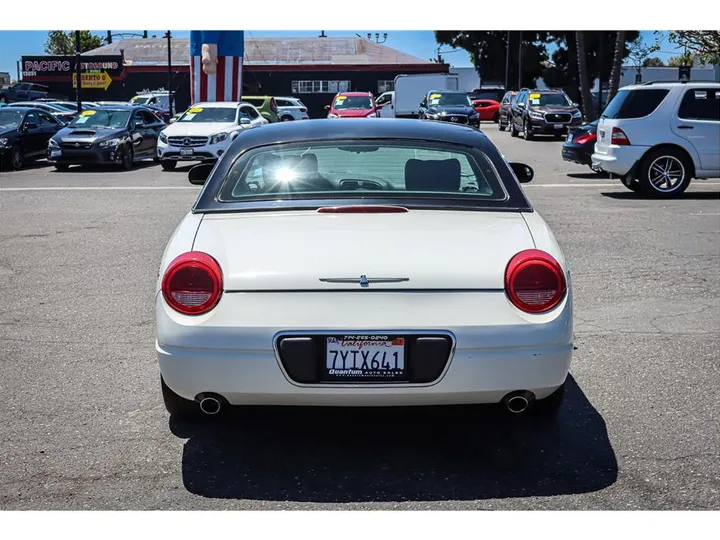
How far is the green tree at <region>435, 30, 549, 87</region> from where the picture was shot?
66.8m

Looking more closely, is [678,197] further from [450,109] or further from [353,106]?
[353,106]

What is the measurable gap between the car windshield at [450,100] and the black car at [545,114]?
246 centimetres

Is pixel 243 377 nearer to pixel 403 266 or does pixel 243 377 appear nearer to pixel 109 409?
pixel 403 266

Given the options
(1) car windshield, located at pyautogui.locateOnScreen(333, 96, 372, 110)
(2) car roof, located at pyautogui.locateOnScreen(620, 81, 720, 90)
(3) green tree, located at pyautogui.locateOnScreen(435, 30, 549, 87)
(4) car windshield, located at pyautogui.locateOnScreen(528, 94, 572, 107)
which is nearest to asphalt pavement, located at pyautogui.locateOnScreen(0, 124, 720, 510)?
(2) car roof, located at pyautogui.locateOnScreen(620, 81, 720, 90)

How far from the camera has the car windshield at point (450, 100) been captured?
35438 millimetres

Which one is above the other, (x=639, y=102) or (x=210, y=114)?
(x=639, y=102)

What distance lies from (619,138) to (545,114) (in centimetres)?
1685

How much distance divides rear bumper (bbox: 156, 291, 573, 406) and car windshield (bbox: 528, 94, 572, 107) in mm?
29112

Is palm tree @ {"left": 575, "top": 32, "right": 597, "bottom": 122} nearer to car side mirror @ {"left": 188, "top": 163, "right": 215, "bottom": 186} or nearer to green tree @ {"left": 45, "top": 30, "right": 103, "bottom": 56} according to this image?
car side mirror @ {"left": 188, "top": 163, "right": 215, "bottom": 186}

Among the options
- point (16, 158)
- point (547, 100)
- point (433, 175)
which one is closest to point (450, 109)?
point (547, 100)

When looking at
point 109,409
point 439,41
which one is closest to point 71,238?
point 109,409

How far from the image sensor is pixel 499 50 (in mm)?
69125

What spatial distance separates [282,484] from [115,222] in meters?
8.90

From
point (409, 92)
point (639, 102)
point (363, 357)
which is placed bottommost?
point (363, 357)
